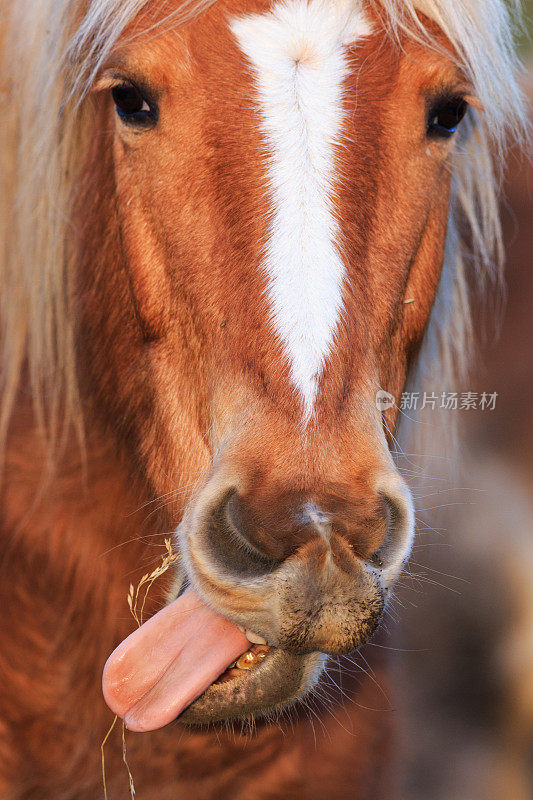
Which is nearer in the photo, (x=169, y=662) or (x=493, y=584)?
(x=169, y=662)

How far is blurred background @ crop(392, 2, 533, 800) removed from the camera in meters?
2.97

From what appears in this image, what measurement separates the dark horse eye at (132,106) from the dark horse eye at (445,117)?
19.7 inches

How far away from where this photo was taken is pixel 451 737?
2994 mm

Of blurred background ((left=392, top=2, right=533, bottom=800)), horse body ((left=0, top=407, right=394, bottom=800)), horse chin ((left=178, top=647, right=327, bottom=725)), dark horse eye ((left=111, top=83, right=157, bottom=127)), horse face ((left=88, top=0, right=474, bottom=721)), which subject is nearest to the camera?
horse face ((left=88, top=0, right=474, bottom=721))

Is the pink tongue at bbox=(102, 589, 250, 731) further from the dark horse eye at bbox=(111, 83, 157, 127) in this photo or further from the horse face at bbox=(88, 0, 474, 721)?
the dark horse eye at bbox=(111, 83, 157, 127)

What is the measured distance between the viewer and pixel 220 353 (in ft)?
4.44

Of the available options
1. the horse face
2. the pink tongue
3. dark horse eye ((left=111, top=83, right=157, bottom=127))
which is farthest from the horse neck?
dark horse eye ((left=111, top=83, right=157, bottom=127))

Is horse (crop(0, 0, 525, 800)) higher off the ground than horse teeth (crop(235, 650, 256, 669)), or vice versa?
horse (crop(0, 0, 525, 800))

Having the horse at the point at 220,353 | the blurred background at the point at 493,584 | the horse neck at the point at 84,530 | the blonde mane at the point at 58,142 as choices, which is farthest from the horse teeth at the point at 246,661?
the blurred background at the point at 493,584

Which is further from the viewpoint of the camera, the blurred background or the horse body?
the blurred background

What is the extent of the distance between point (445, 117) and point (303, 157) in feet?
1.29

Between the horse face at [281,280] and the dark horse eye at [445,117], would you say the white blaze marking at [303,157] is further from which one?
the dark horse eye at [445,117]

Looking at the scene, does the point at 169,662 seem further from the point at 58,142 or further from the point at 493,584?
the point at 493,584

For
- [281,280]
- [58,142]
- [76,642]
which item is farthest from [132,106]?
[76,642]
